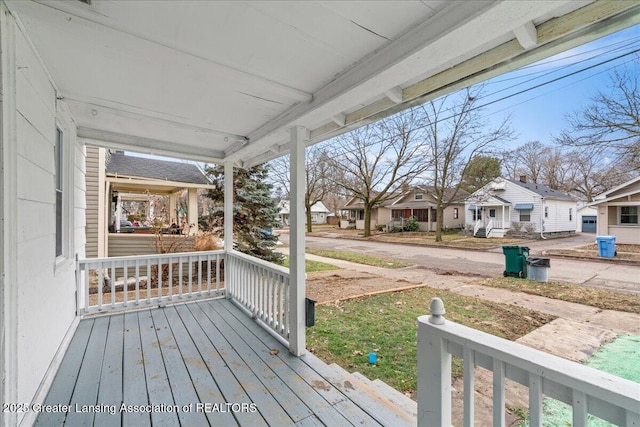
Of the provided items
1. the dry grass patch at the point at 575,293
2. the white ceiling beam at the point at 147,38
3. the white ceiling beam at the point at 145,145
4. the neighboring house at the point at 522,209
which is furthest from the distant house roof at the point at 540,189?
the white ceiling beam at the point at 147,38

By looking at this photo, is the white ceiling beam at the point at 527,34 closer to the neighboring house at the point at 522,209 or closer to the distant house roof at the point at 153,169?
the distant house roof at the point at 153,169

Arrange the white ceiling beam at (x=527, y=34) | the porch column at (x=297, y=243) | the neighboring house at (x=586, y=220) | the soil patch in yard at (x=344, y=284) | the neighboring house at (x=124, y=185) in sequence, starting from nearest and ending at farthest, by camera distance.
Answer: the white ceiling beam at (x=527, y=34) < the porch column at (x=297, y=243) < the soil patch in yard at (x=344, y=284) < the neighboring house at (x=124, y=185) < the neighboring house at (x=586, y=220)

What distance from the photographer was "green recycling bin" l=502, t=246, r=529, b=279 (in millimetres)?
6957

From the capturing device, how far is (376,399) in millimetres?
2047

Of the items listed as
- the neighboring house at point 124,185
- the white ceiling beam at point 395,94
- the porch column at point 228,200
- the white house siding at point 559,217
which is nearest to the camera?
the white ceiling beam at point 395,94

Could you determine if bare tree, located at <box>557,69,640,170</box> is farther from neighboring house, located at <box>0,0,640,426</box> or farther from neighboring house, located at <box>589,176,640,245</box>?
neighboring house, located at <box>589,176,640,245</box>

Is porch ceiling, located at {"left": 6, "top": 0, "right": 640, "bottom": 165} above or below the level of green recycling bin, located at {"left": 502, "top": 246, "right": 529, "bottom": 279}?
above

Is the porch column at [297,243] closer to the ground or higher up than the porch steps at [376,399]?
higher up

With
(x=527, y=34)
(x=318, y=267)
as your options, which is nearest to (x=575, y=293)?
(x=318, y=267)

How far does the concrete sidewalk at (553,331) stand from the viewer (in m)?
2.34

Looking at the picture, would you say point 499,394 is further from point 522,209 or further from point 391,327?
point 522,209

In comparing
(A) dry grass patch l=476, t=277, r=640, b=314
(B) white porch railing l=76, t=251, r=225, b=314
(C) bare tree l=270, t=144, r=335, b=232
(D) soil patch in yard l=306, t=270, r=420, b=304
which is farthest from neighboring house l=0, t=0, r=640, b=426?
(C) bare tree l=270, t=144, r=335, b=232

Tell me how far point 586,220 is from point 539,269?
Answer: 14.3 m

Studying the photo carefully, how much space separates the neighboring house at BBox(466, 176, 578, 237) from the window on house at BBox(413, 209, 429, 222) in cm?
372
